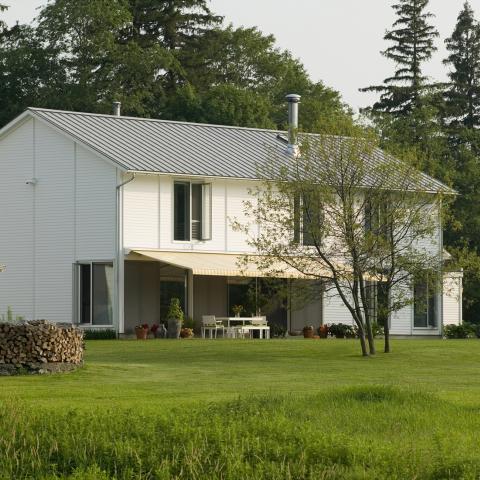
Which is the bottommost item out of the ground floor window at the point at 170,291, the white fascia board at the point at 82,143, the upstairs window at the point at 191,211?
the ground floor window at the point at 170,291

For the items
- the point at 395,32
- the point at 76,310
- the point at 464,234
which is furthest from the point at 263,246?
the point at 395,32

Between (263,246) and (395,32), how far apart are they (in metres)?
47.5

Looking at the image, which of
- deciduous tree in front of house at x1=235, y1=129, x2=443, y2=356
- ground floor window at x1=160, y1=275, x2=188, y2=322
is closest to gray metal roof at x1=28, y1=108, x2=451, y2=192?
ground floor window at x1=160, y1=275, x2=188, y2=322

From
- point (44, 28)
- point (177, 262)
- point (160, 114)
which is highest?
point (44, 28)

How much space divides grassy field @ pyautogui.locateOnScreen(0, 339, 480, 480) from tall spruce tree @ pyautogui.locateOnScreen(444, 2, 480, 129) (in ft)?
177

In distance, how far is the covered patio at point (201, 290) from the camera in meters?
44.8

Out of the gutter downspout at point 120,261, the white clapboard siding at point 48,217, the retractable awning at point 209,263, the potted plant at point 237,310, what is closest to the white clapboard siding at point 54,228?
the white clapboard siding at point 48,217

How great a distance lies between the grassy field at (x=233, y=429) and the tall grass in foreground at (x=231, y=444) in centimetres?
1

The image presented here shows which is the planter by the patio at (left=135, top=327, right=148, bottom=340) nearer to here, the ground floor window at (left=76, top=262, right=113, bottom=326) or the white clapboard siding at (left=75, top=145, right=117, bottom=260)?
the ground floor window at (left=76, top=262, right=113, bottom=326)

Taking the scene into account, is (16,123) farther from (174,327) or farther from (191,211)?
(174,327)

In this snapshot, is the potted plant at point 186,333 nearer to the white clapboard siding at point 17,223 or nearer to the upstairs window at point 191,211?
the upstairs window at point 191,211

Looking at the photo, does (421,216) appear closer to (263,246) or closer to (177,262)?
(263,246)

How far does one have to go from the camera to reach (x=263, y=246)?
1442 inches

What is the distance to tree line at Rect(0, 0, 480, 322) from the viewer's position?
66.3 m
